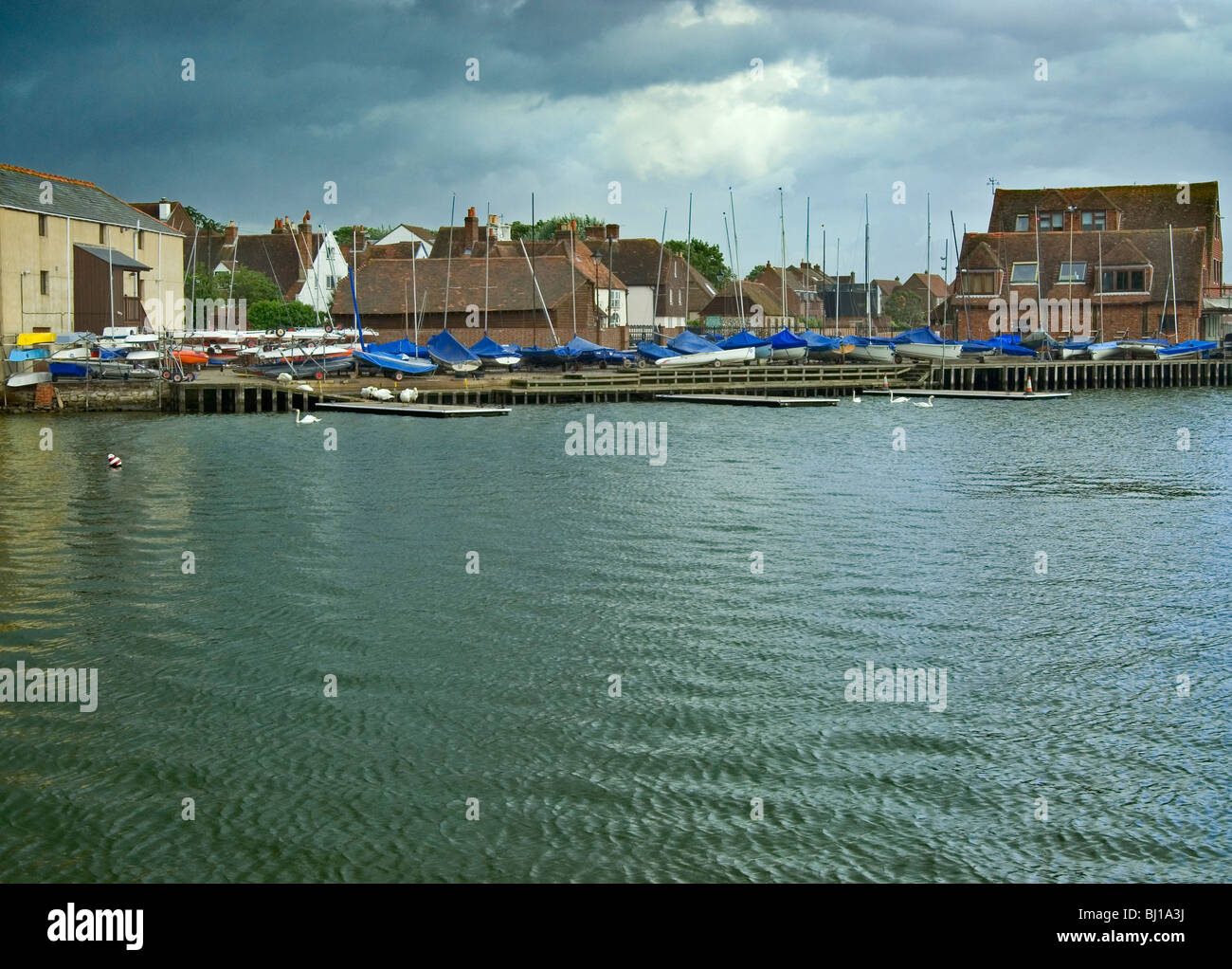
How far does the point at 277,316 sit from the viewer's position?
106m

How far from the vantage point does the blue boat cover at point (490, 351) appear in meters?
84.2

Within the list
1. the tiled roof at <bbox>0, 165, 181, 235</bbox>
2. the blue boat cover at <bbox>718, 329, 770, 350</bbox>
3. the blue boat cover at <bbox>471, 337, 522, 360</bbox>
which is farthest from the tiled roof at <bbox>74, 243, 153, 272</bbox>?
the blue boat cover at <bbox>718, 329, 770, 350</bbox>

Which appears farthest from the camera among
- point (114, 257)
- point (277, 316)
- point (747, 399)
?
point (277, 316)

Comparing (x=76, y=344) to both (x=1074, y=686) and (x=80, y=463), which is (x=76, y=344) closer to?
(x=80, y=463)

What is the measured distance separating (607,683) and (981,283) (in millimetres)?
102347

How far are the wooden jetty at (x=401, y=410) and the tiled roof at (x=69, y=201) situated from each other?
21.9 metres

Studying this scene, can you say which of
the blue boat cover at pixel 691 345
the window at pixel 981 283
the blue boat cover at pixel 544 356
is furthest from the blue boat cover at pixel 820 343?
the window at pixel 981 283

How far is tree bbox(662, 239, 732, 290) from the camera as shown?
539 feet

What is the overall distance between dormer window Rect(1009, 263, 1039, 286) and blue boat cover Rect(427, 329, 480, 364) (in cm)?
5387

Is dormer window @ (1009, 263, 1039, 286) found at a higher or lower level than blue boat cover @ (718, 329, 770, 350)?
higher

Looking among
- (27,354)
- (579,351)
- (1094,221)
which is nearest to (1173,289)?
(1094,221)

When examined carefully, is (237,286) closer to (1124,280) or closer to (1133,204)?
(1124,280)

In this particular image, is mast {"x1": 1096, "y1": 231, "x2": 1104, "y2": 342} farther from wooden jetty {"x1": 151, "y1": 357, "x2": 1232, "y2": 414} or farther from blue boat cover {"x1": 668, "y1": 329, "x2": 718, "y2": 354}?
blue boat cover {"x1": 668, "y1": 329, "x2": 718, "y2": 354}

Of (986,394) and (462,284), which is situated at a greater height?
(462,284)
